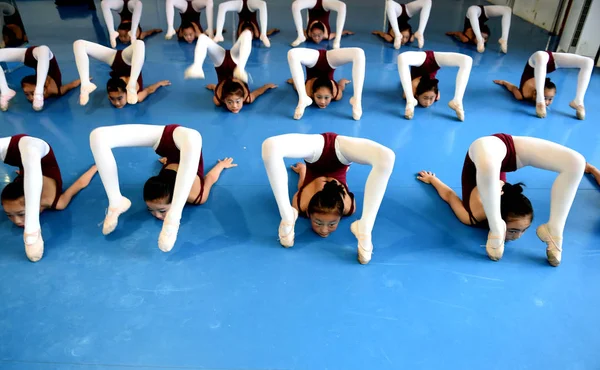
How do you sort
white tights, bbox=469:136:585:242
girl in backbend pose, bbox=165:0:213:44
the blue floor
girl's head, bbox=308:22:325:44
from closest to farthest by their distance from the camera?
the blue floor → white tights, bbox=469:136:585:242 → girl's head, bbox=308:22:325:44 → girl in backbend pose, bbox=165:0:213:44

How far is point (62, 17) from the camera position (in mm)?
6871

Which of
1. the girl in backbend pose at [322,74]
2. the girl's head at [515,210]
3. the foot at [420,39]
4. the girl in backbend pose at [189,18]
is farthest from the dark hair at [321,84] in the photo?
the girl in backbend pose at [189,18]

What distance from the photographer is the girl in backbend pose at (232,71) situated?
3.70m

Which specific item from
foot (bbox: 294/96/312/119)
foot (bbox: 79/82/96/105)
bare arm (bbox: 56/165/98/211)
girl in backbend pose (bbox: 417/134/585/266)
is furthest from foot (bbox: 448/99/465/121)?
foot (bbox: 79/82/96/105)

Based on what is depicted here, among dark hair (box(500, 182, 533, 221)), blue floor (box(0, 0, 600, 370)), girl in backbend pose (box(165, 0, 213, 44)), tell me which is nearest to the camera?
blue floor (box(0, 0, 600, 370))

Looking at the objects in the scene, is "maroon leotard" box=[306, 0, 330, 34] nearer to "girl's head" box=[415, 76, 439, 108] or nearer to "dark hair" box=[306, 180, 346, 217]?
"girl's head" box=[415, 76, 439, 108]

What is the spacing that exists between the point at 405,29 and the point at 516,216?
4167mm

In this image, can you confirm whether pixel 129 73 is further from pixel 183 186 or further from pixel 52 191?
pixel 183 186

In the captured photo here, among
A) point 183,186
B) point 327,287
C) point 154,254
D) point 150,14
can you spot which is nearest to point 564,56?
point 327,287

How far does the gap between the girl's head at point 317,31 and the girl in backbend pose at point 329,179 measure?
3633 mm

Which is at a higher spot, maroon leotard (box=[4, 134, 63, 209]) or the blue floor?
maroon leotard (box=[4, 134, 63, 209])

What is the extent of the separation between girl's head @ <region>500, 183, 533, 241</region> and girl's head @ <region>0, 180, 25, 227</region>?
8.67 feet

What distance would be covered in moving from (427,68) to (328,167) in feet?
6.68

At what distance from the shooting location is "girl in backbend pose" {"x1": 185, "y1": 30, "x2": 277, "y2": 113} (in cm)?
370
